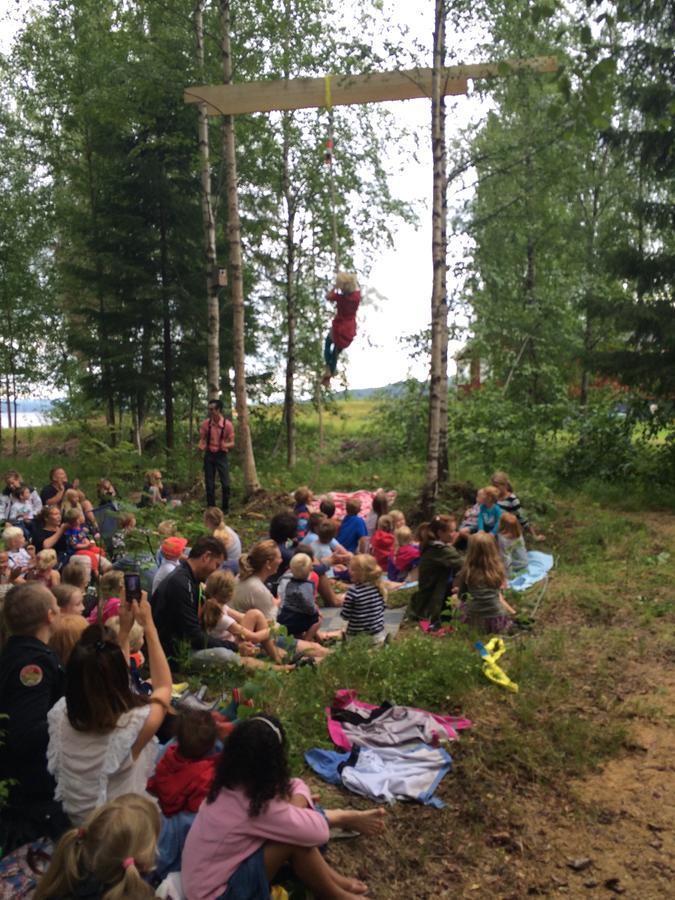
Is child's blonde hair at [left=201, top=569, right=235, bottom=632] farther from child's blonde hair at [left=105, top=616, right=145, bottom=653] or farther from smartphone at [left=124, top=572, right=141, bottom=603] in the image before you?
smartphone at [left=124, top=572, right=141, bottom=603]

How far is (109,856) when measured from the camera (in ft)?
8.72

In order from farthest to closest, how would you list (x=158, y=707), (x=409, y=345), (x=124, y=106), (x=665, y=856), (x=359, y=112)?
(x=409, y=345), (x=359, y=112), (x=124, y=106), (x=665, y=856), (x=158, y=707)

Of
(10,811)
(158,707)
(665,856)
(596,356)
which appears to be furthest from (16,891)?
(596,356)

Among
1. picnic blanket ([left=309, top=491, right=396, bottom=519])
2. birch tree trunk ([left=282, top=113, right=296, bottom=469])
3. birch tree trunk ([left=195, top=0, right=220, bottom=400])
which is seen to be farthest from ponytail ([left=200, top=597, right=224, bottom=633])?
birch tree trunk ([left=282, top=113, right=296, bottom=469])

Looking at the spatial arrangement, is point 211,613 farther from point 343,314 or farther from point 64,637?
point 343,314

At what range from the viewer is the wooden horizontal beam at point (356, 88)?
32.3 ft

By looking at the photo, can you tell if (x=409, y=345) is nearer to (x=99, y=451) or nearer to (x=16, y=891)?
(x=99, y=451)

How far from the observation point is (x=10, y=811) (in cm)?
352

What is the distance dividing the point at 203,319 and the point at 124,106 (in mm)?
5186

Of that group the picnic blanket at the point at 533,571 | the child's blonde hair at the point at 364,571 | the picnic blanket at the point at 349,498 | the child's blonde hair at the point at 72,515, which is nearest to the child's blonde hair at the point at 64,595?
the child's blonde hair at the point at 364,571

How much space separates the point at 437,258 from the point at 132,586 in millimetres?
7715

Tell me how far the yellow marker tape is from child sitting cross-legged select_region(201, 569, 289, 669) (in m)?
1.42

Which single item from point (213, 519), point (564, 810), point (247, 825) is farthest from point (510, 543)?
point (247, 825)

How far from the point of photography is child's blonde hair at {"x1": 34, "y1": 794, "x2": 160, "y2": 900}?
8.55 feet
